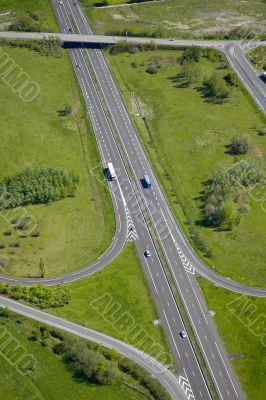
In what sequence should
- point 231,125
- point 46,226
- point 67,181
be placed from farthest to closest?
point 231,125 → point 67,181 → point 46,226

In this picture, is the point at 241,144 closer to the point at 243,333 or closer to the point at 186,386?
the point at 243,333

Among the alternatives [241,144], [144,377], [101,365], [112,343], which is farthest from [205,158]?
[101,365]

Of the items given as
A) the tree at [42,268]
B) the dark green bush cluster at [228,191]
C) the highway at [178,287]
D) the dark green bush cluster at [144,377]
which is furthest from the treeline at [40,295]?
the dark green bush cluster at [228,191]

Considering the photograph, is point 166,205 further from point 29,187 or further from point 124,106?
point 124,106

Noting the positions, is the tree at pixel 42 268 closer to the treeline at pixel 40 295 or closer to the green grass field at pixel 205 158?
the treeline at pixel 40 295

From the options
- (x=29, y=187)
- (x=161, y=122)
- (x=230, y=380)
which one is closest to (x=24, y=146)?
(x=29, y=187)

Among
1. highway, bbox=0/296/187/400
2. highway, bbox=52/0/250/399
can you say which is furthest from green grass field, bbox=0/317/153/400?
highway, bbox=52/0/250/399
